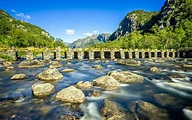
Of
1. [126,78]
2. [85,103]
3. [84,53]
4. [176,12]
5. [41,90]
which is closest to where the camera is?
[85,103]

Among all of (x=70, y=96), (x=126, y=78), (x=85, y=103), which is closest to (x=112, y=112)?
(x=85, y=103)

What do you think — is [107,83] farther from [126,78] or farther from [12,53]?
[12,53]

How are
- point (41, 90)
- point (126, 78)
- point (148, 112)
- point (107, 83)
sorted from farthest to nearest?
point (126, 78)
point (107, 83)
point (41, 90)
point (148, 112)

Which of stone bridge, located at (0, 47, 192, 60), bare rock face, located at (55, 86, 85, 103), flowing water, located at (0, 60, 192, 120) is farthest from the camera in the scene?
stone bridge, located at (0, 47, 192, 60)

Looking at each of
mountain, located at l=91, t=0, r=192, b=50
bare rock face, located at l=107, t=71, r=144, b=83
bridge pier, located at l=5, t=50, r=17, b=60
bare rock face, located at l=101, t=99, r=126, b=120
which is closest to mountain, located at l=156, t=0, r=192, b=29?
mountain, located at l=91, t=0, r=192, b=50

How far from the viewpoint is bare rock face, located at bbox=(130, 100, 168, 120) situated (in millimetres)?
9306

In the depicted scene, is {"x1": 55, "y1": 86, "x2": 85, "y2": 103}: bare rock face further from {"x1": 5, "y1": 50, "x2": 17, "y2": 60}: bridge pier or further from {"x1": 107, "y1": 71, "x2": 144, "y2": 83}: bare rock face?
{"x1": 5, "y1": 50, "x2": 17, "y2": 60}: bridge pier

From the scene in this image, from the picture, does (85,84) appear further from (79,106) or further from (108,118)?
(108,118)

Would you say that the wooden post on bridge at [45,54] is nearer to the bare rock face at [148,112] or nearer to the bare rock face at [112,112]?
the bare rock face at [112,112]

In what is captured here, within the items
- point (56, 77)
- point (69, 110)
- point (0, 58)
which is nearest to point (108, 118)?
point (69, 110)

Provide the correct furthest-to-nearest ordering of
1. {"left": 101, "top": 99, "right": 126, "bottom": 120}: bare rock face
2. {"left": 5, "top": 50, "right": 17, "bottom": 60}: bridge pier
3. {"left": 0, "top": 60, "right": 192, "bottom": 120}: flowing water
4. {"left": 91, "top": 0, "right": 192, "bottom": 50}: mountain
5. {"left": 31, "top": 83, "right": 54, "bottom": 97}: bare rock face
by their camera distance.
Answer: {"left": 91, "top": 0, "right": 192, "bottom": 50}: mountain < {"left": 5, "top": 50, "right": 17, "bottom": 60}: bridge pier < {"left": 31, "top": 83, "right": 54, "bottom": 97}: bare rock face < {"left": 0, "top": 60, "right": 192, "bottom": 120}: flowing water < {"left": 101, "top": 99, "right": 126, "bottom": 120}: bare rock face

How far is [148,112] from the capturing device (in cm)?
984

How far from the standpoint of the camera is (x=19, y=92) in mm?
14062

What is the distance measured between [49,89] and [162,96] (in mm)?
8957
